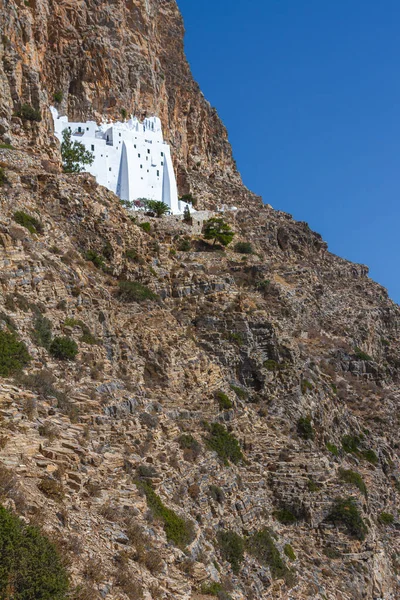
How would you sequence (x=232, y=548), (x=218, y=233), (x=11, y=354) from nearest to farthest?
(x=11, y=354) → (x=232, y=548) → (x=218, y=233)

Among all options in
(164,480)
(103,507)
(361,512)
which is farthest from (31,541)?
(361,512)

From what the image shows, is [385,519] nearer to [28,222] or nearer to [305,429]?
[305,429]

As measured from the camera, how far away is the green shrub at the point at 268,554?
20344mm

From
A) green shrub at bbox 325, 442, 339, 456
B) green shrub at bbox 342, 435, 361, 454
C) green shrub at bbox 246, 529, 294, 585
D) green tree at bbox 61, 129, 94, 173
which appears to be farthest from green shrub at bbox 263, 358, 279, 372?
green tree at bbox 61, 129, 94, 173

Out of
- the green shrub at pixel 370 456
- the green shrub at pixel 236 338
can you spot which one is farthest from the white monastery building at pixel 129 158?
the green shrub at pixel 370 456

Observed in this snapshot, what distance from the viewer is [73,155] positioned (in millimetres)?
47125

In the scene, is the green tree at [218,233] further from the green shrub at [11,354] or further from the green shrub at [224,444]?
A: the green shrub at [11,354]

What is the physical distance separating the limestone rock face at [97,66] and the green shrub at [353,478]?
86.2ft

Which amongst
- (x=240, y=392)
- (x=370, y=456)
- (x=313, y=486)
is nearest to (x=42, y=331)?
(x=240, y=392)

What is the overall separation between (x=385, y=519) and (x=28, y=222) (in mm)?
21357

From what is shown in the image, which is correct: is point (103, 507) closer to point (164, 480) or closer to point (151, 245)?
point (164, 480)

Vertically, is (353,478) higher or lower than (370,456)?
lower

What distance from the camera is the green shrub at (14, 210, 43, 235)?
81.5ft

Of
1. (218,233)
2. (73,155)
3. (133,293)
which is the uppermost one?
(73,155)
